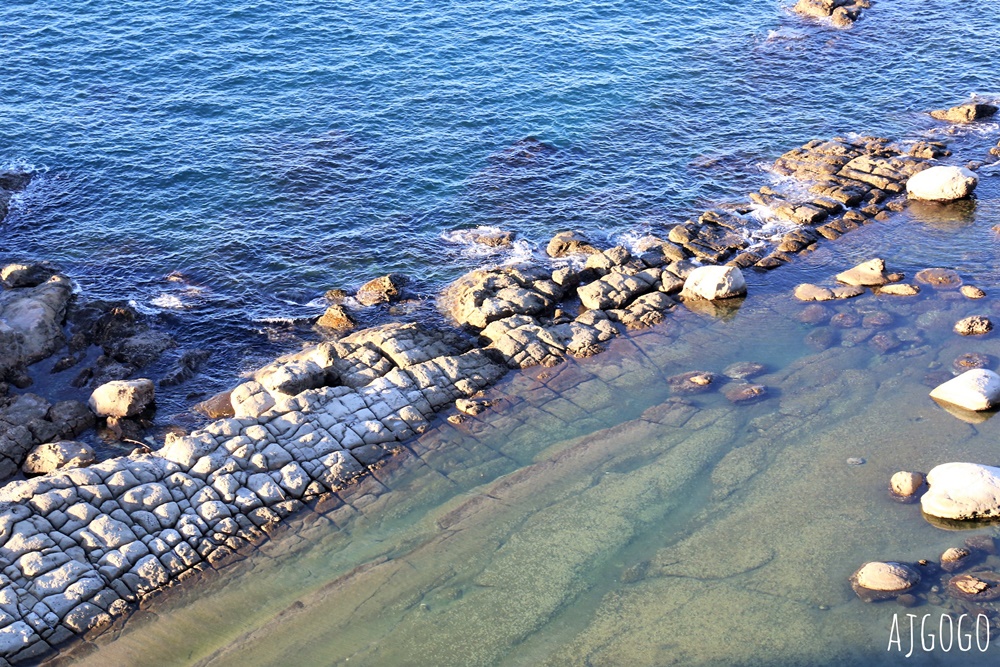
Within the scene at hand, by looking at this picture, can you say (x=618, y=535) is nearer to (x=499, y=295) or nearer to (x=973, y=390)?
(x=499, y=295)

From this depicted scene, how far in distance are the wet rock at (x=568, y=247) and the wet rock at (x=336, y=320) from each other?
9448 mm

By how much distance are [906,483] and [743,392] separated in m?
6.09

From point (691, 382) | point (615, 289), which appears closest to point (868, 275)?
point (615, 289)

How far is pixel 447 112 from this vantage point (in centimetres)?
5109

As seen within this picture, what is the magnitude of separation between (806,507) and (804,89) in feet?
109

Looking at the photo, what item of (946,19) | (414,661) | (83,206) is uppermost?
(946,19)

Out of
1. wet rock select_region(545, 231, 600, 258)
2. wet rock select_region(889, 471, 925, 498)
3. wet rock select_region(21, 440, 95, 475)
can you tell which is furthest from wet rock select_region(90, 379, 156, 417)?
wet rock select_region(889, 471, 925, 498)

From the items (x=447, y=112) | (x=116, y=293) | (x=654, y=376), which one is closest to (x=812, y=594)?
(x=654, y=376)

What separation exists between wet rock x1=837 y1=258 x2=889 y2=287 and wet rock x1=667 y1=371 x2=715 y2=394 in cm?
873

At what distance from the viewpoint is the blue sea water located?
40.7 metres

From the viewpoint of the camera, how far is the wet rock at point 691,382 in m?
32.2

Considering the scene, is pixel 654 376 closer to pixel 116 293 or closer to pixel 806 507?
pixel 806 507

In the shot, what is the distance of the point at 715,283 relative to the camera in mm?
36750

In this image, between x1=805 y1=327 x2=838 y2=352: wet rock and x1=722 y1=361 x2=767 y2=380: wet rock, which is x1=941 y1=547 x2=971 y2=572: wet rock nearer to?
x1=722 y1=361 x2=767 y2=380: wet rock
